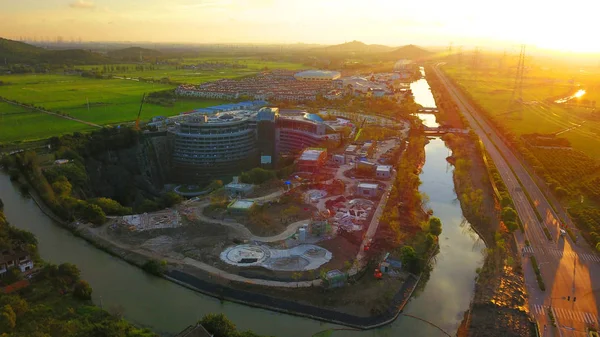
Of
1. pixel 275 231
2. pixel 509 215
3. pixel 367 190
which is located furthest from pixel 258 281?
pixel 509 215

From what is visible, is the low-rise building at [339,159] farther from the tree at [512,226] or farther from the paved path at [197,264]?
the paved path at [197,264]

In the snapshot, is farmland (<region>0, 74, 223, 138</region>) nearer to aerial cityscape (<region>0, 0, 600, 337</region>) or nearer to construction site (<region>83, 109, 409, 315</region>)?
aerial cityscape (<region>0, 0, 600, 337</region>)

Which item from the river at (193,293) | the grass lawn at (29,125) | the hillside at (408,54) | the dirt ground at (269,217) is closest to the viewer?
the river at (193,293)

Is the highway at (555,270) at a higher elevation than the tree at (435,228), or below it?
below

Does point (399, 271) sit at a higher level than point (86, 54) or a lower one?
lower

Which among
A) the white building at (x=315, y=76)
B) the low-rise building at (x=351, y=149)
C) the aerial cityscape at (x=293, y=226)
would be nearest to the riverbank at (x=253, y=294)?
the aerial cityscape at (x=293, y=226)

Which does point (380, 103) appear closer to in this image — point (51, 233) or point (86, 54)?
point (51, 233)

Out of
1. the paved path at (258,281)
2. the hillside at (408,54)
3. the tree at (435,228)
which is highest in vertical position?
the hillside at (408,54)

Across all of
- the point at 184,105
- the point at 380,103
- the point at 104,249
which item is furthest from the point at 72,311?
the point at 380,103
